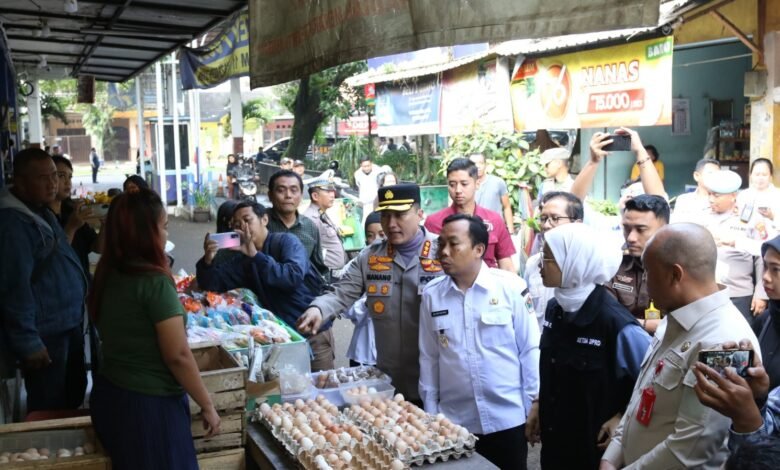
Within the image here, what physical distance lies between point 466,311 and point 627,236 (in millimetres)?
1331

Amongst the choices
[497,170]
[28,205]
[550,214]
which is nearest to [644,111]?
[497,170]

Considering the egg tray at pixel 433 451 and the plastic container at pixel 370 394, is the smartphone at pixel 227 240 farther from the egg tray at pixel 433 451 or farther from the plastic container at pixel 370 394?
the egg tray at pixel 433 451

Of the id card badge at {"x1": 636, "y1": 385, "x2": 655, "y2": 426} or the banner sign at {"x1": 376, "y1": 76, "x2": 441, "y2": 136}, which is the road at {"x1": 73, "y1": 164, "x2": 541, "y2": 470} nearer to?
the id card badge at {"x1": 636, "y1": 385, "x2": 655, "y2": 426}

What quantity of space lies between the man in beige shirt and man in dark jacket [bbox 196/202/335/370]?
2.90 m

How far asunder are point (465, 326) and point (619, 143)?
2.48 metres

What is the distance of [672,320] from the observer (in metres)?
2.69

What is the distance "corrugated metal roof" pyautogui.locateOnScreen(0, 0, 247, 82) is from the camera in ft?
25.0

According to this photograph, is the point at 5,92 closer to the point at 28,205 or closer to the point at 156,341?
the point at 28,205

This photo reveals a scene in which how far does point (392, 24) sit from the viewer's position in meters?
2.77

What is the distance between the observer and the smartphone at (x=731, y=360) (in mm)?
2254

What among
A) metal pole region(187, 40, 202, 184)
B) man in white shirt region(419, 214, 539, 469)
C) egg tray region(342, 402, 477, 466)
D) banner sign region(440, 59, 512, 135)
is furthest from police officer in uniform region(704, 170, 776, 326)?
metal pole region(187, 40, 202, 184)

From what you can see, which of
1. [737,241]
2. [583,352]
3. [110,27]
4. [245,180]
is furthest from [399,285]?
[245,180]

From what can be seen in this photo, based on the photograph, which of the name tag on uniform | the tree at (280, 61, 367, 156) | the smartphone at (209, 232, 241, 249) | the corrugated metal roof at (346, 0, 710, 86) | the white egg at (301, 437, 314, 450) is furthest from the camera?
the tree at (280, 61, 367, 156)

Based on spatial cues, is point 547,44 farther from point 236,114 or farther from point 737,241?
point 236,114
